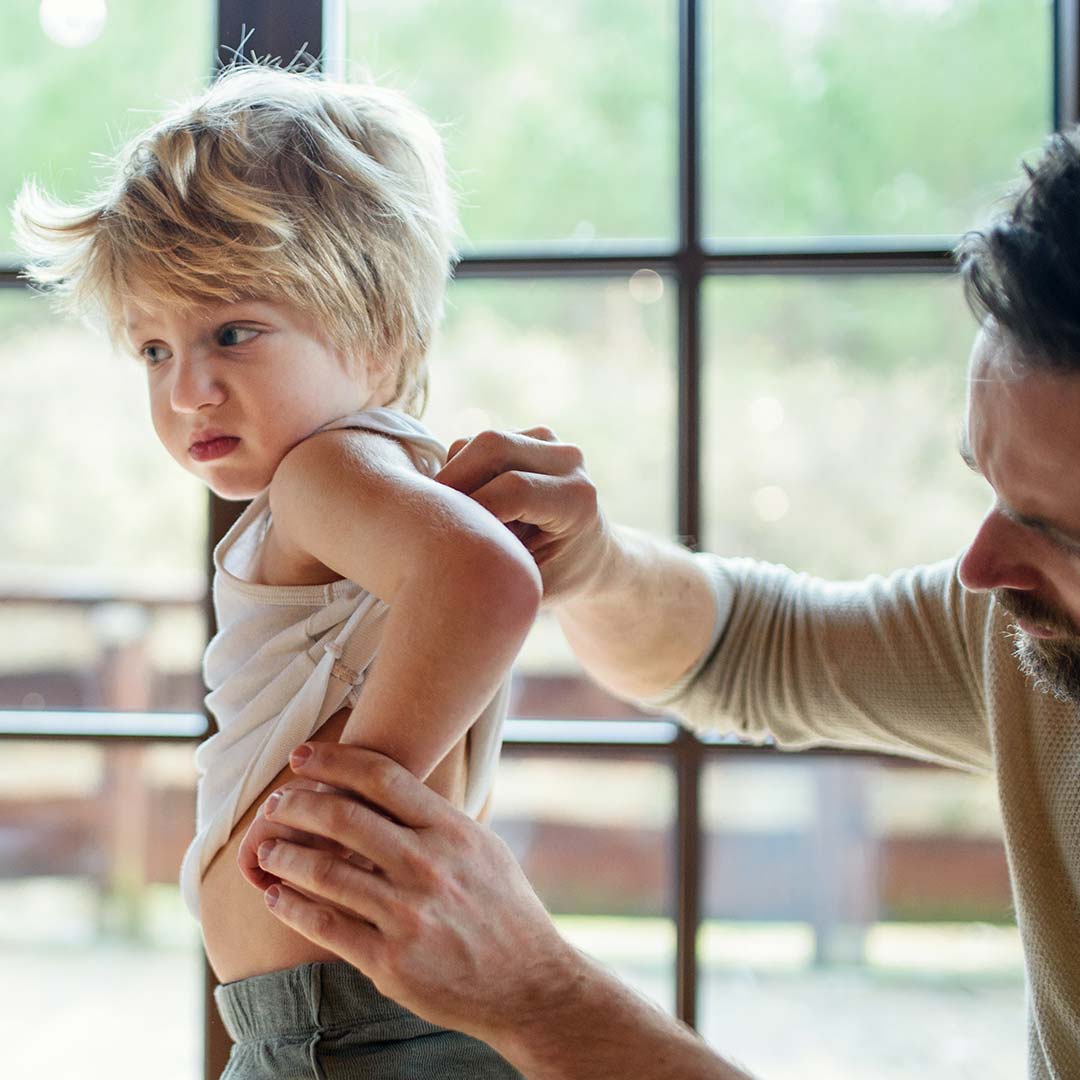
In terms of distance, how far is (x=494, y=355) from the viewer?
5.14 ft

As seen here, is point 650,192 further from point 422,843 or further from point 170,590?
point 422,843

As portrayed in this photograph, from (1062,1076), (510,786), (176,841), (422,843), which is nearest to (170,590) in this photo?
(176,841)

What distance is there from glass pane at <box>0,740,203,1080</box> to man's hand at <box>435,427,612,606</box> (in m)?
0.72

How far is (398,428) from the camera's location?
108 centimetres

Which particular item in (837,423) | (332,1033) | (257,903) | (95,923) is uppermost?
(837,423)

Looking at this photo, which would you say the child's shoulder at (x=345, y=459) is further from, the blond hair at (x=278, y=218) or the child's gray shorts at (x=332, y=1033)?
the child's gray shorts at (x=332, y=1033)

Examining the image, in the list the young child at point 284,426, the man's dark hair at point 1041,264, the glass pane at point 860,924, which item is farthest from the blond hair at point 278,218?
the glass pane at point 860,924

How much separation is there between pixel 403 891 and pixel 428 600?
0.77 feet

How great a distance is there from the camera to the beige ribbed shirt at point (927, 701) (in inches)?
45.7

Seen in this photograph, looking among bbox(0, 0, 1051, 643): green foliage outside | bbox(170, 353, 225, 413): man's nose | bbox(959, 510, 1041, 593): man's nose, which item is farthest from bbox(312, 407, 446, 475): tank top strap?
bbox(959, 510, 1041, 593): man's nose

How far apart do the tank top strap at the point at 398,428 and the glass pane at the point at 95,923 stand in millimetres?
724

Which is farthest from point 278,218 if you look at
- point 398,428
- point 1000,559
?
point 1000,559

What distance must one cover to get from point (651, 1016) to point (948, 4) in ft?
4.24

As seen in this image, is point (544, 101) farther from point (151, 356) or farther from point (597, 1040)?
point (597, 1040)
